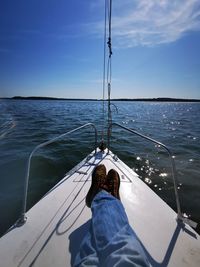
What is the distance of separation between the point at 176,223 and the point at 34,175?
3456mm

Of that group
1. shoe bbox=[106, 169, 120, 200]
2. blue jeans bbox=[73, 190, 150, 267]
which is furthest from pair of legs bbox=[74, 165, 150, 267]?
shoe bbox=[106, 169, 120, 200]

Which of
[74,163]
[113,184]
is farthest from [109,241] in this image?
[74,163]

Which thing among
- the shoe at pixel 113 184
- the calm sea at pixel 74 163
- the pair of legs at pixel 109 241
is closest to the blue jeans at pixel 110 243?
the pair of legs at pixel 109 241

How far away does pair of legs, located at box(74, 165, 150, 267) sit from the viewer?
963mm

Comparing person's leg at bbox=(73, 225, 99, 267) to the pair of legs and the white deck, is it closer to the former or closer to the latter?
the pair of legs

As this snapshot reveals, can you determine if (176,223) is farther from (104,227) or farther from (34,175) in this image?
(34,175)

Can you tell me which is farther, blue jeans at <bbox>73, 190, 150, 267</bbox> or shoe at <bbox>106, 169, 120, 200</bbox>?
shoe at <bbox>106, 169, 120, 200</bbox>

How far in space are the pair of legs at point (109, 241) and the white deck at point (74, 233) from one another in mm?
299

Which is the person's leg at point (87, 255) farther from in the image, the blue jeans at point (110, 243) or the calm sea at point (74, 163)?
the calm sea at point (74, 163)

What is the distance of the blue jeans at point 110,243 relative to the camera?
958 mm

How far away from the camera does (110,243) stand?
106 cm

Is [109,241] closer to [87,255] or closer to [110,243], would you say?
[110,243]

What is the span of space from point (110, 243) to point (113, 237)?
0.17 ft

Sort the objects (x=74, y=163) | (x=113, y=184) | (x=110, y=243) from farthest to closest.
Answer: (x=74, y=163), (x=113, y=184), (x=110, y=243)
